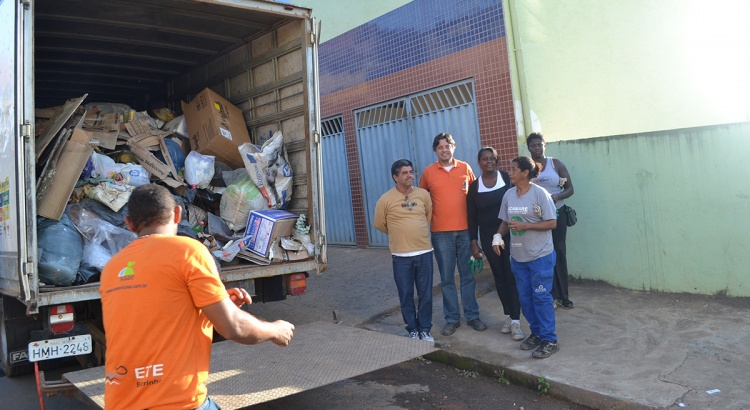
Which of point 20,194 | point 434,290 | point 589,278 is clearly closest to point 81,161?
point 20,194

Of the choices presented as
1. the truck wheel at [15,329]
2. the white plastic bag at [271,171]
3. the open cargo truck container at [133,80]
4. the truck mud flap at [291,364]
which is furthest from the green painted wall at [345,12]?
the truck wheel at [15,329]

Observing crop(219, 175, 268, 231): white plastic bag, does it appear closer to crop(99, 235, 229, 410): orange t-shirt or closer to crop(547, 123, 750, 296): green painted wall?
crop(547, 123, 750, 296): green painted wall

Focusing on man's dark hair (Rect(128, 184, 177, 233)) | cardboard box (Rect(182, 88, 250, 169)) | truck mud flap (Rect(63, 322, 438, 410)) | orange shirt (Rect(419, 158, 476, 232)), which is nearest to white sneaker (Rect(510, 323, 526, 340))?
orange shirt (Rect(419, 158, 476, 232))

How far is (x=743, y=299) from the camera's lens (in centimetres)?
519

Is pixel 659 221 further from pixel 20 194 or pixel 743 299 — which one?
pixel 20 194

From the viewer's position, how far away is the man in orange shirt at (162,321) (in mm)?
2158

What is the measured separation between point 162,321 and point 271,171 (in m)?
3.49

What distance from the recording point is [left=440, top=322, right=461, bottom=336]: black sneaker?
5.40m

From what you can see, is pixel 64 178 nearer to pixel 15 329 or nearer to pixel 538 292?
pixel 15 329

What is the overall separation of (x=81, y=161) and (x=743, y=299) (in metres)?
5.37

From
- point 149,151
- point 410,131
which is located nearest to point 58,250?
point 149,151

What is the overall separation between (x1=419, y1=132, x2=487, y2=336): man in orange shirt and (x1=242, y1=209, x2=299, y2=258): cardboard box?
4.00 feet

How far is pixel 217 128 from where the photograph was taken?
583 centimetres

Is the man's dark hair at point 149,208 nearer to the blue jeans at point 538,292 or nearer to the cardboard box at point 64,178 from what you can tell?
the cardboard box at point 64,178
